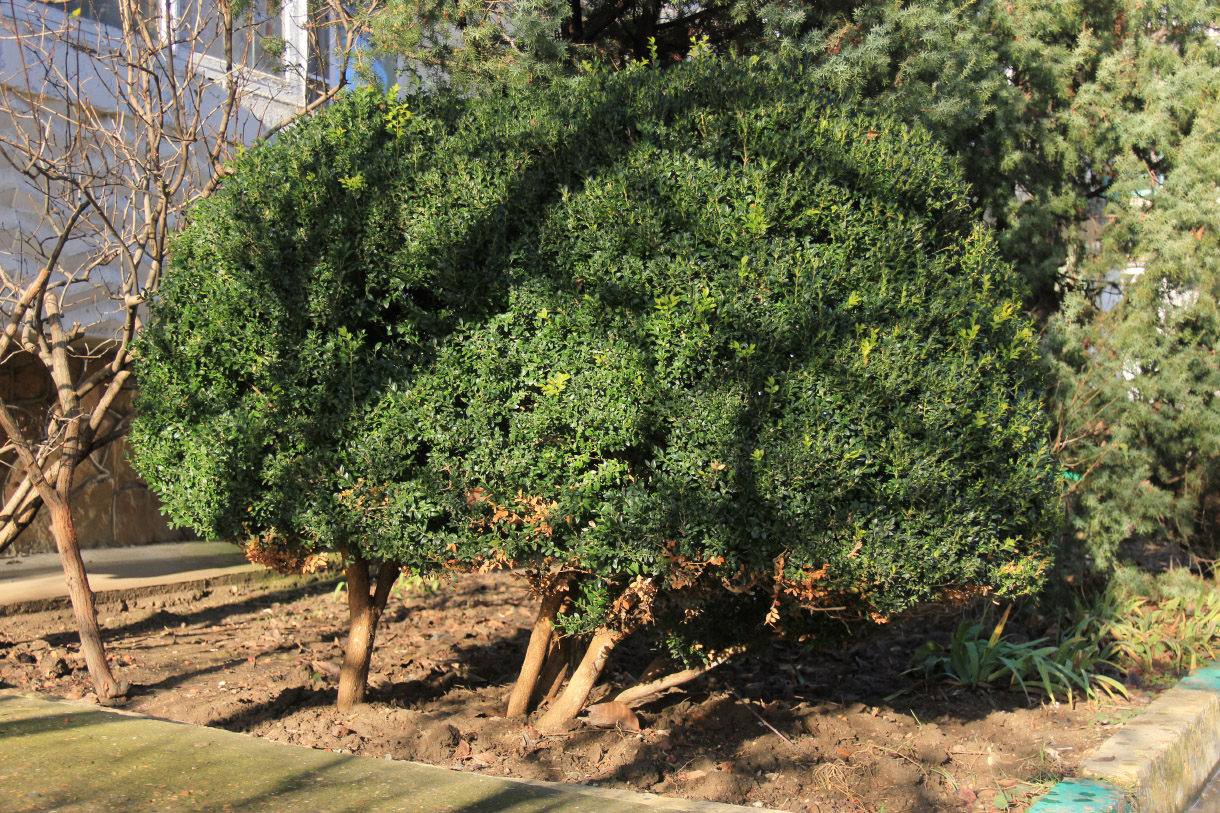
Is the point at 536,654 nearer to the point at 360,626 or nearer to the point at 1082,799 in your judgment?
the point at 360,626

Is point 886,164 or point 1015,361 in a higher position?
point 886,164

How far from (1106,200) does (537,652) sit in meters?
5.60

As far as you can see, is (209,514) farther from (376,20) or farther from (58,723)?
(376,20)

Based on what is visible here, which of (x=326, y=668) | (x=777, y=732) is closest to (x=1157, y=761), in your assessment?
(x=777, y=732)

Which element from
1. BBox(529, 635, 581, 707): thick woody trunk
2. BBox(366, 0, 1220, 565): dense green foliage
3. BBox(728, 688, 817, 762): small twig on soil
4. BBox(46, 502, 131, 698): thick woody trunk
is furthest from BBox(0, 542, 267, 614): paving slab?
BBox(728, 688, 817, 762): small twig on soil

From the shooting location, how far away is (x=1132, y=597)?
684cm

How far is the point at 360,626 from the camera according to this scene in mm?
4508

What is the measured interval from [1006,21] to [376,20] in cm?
438

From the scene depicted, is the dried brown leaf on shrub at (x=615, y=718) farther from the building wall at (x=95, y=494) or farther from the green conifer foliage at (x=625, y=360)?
the building wall at (x=95, y=494)

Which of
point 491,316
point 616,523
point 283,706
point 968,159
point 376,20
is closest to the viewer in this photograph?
point 616,523

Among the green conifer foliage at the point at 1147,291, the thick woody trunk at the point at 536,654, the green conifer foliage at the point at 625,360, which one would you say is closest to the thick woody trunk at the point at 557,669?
the thick woody trunk at the point at 536,654

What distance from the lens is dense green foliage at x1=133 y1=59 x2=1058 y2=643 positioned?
11.3 ft

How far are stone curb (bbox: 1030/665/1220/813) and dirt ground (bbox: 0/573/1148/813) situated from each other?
0.62ft

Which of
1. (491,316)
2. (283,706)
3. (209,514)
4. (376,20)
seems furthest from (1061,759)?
(376,20)
